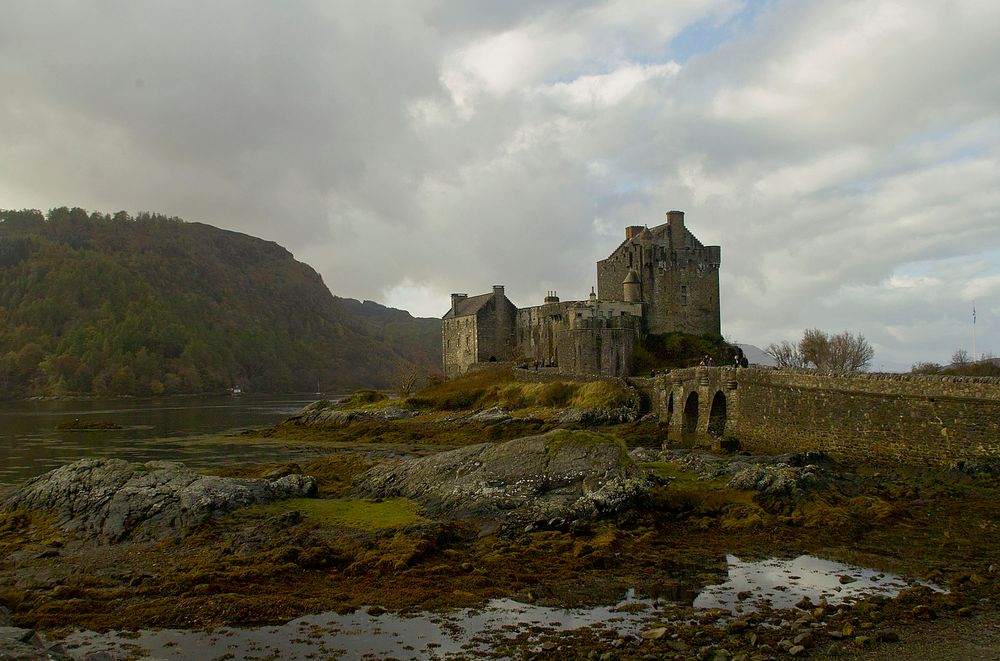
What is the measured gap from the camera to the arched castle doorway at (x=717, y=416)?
36.3 m

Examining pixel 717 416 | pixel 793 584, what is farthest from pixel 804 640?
pixel 717 416

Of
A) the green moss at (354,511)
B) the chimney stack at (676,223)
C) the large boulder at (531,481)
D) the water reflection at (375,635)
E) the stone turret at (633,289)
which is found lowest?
the water reflection at (375,635)

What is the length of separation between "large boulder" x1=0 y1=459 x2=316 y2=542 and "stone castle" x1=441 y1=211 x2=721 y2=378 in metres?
30.8

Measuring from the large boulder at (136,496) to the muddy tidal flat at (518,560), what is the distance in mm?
75

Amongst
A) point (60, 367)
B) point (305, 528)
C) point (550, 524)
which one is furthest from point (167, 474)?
point (60, 367)

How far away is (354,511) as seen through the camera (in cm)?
2098

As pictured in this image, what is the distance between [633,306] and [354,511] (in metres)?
38.8

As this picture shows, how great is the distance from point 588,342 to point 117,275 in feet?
553

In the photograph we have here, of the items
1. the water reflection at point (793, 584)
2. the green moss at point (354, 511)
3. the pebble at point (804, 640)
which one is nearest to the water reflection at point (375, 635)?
the water reflection at point (793, 584)

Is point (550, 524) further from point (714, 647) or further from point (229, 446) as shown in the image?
point (229, 446)

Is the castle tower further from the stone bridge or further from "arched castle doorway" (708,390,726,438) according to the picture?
"arched castle doorway" (708,390,726,438)

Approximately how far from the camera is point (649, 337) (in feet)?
185

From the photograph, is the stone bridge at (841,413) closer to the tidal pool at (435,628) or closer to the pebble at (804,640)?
the tidal pool at (435,628)

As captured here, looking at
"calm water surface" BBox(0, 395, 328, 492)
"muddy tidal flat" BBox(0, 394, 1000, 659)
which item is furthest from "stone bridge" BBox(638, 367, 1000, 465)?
"calm water surface" BBox(0, 395, 328, 492)
